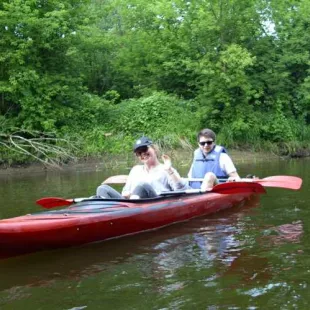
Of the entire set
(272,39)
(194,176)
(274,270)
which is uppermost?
(272,39)

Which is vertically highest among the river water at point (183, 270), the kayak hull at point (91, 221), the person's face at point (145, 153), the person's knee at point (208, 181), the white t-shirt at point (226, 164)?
the person's face at point (145, 153)

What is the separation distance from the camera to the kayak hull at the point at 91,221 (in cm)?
480

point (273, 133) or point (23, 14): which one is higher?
point (23, 14)

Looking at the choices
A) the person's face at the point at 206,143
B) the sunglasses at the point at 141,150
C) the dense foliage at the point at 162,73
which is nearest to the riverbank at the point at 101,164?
the dense foliage at the point at 162,73

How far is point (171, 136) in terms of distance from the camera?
17297mm

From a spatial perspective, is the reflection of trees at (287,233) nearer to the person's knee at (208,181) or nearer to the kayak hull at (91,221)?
the kayak hull at (91,221)

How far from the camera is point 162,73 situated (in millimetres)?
21250

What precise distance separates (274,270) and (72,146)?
40.9 ft

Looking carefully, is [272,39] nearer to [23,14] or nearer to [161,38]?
[161,38]

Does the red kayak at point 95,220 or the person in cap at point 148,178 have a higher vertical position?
the person in cap at point 148,178

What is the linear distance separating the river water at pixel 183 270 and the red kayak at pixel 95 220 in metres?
0.13

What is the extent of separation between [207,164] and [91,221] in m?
2.75

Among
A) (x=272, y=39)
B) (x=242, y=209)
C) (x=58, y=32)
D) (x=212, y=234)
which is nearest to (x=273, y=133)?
(x=272, y=39)

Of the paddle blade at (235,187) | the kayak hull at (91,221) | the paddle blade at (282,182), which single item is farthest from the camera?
the paddle blade at (282,182)
